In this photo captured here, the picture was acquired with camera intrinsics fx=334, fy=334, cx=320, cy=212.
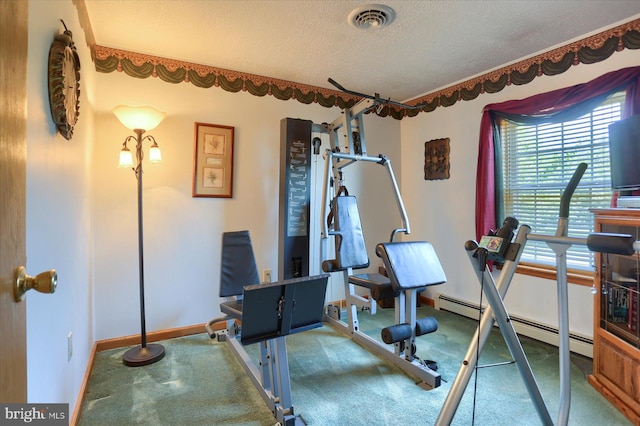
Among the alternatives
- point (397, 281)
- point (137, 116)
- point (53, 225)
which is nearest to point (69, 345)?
point (53, 225)

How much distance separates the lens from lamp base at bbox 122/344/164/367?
8.02 feet

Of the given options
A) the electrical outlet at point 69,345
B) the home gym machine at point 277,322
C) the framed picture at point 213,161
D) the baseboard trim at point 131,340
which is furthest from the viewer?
the framed picture at point 213,161

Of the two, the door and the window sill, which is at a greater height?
the door

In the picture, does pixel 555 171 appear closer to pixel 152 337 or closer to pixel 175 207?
pixel 175 207

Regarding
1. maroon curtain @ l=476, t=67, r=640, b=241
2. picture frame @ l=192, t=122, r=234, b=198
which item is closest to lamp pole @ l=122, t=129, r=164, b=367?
picture frame @ l=192, t=122, r=234, b=198

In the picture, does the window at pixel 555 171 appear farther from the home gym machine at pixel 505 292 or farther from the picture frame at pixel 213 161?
the picture frame at pixel 213 161

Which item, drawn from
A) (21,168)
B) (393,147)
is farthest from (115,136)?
(393,147)

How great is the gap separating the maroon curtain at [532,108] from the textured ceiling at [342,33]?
396 millimetres

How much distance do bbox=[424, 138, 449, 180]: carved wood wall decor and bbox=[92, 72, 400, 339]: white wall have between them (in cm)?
146

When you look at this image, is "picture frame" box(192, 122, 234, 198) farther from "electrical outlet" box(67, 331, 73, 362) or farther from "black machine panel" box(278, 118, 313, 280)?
"electrical outlet" box(67, 331, 73, 362)

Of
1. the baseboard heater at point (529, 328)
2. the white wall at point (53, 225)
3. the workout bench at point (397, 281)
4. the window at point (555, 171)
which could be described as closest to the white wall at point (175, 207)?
the white wall at point (53, 225)

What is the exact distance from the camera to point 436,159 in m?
3.76

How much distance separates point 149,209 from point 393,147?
282cm

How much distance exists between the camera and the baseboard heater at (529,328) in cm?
256
